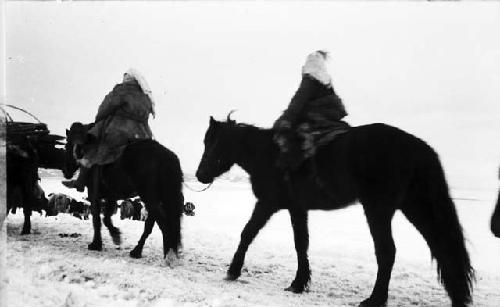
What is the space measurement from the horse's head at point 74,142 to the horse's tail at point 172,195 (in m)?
1.26

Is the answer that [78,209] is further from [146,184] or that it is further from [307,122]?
[307,122]

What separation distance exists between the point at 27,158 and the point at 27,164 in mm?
89

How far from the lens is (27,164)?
6.04m

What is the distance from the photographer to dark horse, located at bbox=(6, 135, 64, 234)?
5.82 m

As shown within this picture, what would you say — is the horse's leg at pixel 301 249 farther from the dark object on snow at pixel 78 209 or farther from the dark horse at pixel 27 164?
the dark object on snow at pixel 78 209

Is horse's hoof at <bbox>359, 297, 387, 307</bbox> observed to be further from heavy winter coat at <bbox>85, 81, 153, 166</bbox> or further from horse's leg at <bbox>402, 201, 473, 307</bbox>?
heavy winter coat at <bbox>85, 81, 153, 166</bbox>

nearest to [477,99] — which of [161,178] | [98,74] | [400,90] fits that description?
[400,90]

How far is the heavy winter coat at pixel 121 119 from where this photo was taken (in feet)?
17.7

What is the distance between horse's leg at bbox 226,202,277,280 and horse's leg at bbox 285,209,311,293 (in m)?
0.24

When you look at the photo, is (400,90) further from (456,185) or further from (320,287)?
(320,287)

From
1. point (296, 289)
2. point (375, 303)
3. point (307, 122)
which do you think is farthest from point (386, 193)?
point (296, 289)

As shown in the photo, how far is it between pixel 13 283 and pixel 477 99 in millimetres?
4386

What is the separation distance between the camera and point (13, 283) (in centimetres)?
397

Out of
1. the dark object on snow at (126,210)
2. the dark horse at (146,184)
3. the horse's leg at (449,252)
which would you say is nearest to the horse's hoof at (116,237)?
the dark horse at (146,184)
